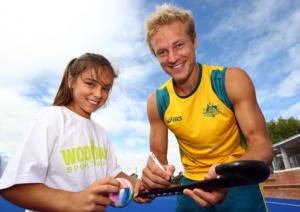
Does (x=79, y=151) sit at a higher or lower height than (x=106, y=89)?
lower

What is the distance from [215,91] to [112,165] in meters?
1.25

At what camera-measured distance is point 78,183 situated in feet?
7.26

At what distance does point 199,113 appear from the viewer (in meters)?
2.89

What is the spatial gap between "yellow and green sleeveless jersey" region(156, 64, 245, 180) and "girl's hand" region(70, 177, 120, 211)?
1424 millimetres

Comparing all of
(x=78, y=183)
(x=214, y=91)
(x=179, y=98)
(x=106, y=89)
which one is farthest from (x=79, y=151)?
(x=214, y=91)

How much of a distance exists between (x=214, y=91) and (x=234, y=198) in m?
1.04

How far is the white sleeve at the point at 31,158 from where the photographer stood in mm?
1750

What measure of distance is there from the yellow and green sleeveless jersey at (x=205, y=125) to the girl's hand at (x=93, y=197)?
4.67ft

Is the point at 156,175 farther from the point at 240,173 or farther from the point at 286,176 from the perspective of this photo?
the point at 286,176

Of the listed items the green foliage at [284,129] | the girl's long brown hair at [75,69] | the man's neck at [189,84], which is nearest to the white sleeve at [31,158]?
the girl's long brown hair at [75,69]

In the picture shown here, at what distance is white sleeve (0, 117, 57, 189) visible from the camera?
1.75m

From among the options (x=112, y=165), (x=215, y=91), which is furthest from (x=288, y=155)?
(x=112, y=165)

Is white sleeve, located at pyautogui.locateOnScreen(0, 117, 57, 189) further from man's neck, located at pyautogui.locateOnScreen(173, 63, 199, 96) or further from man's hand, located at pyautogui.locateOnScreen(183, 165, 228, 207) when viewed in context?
man's neck, located at pyautogui.locateOnScreen(173, 63, 199, 96)

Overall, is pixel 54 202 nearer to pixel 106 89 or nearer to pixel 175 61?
pixel 106 89
